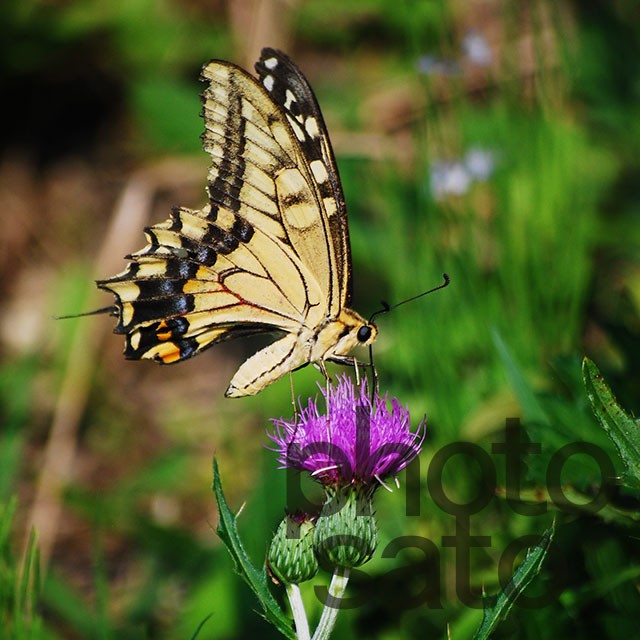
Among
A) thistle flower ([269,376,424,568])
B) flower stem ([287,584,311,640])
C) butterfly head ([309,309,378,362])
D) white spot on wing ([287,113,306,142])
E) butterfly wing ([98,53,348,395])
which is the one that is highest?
white spot on wing ([287,113,306,142])

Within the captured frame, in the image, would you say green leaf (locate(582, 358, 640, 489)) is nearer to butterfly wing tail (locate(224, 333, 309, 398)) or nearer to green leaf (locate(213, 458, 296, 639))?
green leaf (locate(213, 458, 296, 639))

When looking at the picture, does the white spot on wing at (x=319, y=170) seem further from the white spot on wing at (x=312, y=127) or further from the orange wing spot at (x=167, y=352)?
the orange wing spot at (x=167, y=352)

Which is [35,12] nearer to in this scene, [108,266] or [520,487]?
[108,266]

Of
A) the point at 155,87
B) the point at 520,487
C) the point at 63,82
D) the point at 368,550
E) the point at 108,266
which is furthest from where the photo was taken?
the point at 63,82

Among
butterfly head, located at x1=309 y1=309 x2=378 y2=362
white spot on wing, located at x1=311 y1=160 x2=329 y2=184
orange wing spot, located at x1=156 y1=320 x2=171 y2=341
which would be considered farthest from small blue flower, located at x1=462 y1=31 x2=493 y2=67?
orange wing spot, located at x1=156 y1=320 x2=171 y2=341

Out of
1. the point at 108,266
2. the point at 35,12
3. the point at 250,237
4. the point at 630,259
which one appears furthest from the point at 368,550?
the point at 35,12

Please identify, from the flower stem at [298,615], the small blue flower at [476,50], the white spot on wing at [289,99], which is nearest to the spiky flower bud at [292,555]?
the flower stem at [298,615]
